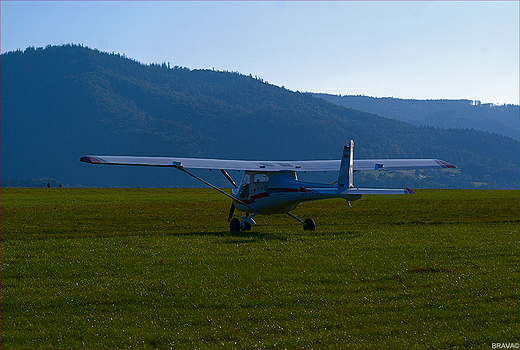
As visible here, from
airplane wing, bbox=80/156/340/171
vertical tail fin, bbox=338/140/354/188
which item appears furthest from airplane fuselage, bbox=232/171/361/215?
airplane wing, bbox=80/156/340/171

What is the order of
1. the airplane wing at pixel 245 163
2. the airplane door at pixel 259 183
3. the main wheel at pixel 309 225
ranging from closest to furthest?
the airplane wing at pixel 245 163 < the main wheel at pixel 309 225 < the airplane door at pixel 259 183

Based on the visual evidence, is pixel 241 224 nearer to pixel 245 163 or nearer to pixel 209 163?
pixel 245 163

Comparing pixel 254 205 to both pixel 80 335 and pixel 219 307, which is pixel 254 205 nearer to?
pixel 219 307

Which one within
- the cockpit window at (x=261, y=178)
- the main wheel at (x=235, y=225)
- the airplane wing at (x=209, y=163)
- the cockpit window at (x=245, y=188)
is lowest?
the main wheel at (x=235, y=225)

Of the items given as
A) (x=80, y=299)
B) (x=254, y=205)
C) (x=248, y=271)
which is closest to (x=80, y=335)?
(x=80, y=299)

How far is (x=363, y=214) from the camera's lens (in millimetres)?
33250

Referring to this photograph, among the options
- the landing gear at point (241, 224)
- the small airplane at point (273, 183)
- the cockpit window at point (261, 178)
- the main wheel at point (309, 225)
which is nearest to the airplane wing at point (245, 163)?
the small airplane at point (273, 183)

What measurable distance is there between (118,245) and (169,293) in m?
7.42

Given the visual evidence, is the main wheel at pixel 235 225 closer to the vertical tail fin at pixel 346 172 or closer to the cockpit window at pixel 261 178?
the cockpit window at pixel 261 178

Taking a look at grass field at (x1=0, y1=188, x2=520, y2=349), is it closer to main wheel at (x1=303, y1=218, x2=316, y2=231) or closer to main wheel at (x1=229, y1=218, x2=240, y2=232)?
main wheel at (x1=303, y1=218, x2=316, y2=231)

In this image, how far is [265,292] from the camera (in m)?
11.1

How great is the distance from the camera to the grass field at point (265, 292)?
8.51 m

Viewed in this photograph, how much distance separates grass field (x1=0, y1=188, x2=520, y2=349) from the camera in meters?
8.51

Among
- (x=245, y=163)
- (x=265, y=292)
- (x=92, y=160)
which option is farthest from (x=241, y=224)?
(x=265, y=292)
